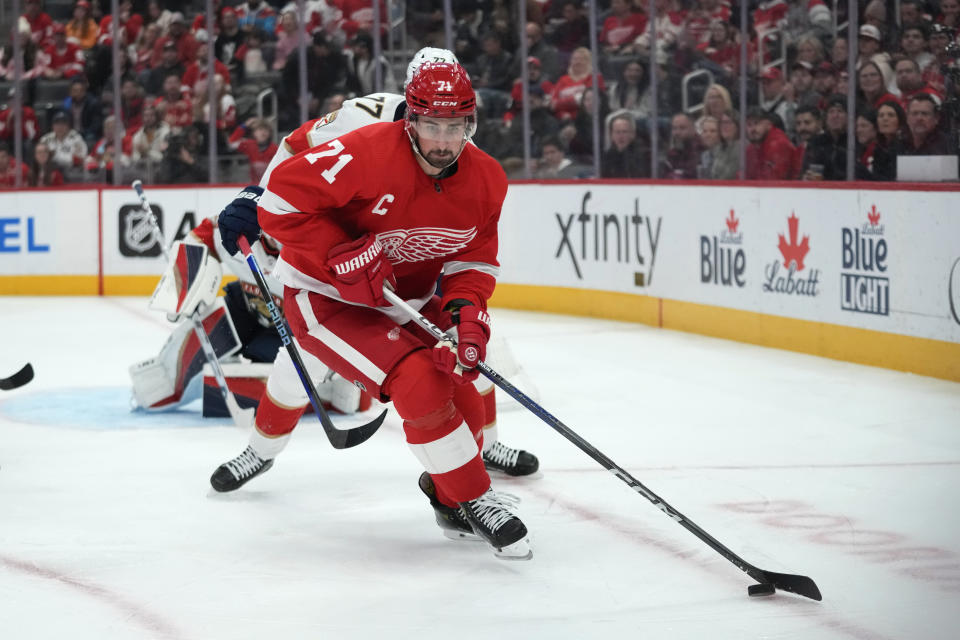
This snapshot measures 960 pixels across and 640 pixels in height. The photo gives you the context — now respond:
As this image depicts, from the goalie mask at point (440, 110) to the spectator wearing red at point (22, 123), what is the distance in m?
6.71

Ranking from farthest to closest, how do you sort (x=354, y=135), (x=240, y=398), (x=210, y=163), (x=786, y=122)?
(x=210, y=163), (x=786, y=122), (x=240, y=398), (x=354, y=135)

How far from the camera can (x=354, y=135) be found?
2.80 m

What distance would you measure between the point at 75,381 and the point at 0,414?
0.71 meters

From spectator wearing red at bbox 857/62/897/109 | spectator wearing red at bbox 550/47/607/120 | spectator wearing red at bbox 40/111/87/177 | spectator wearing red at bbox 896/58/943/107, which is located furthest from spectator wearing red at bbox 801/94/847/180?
spectator wearing red at bbox 40/111/87/177

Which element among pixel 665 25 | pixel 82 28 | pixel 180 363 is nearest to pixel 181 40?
pixel 82 28

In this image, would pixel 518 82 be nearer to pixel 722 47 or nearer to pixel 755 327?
pixel 722 47

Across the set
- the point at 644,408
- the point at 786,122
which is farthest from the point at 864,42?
the point at 644,408

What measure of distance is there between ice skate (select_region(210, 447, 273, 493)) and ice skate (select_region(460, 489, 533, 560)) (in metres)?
0.78

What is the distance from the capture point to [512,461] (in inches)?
140

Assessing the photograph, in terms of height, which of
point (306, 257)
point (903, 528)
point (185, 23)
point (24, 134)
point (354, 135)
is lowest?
point (903, 528)

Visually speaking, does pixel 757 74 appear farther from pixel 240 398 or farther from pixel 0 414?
Answer: pixel 0 414

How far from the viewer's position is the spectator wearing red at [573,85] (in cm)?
779

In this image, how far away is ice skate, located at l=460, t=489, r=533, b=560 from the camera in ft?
8.87

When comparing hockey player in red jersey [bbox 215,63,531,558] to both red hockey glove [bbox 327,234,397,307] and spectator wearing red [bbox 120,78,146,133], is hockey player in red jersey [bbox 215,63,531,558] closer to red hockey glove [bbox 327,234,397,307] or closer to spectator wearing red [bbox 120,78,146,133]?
red hockey glove [bbox 327,234,397,307]
